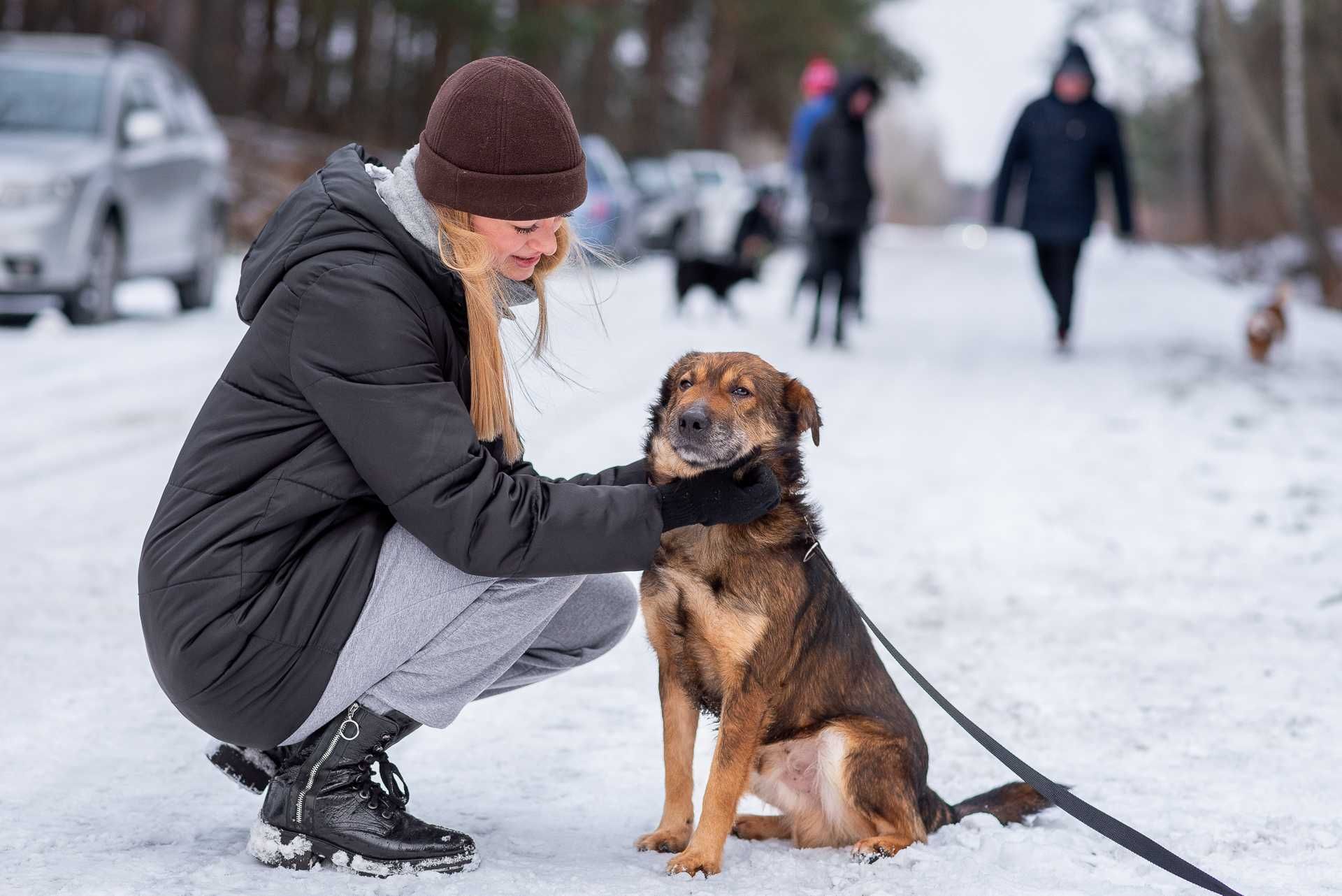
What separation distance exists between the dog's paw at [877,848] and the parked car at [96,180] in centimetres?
901

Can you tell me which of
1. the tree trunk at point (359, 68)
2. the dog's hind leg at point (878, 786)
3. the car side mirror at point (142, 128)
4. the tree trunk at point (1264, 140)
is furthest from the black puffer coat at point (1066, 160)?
the tree trunk at point (359, 68)

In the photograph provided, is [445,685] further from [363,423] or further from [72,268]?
[72,268]

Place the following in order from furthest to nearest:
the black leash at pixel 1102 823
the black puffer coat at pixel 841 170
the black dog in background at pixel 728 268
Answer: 1. the black dog in background at pixel 728 268
2. the black puffer coat at pixel 841 170
3. the black leash at pixel 1102 823

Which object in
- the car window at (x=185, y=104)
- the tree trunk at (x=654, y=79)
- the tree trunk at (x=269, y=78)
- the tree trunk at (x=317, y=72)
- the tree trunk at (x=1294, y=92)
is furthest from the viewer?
the tree trunk at (x=317, y=72)

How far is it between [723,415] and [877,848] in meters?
1.10

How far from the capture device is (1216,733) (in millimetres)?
4246

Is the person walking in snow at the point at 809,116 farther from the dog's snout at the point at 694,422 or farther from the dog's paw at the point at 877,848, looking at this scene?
the dog's paw at the point at 877,848

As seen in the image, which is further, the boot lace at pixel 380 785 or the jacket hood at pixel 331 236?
the boot lace at pixel 380 785

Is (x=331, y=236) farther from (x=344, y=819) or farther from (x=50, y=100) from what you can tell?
(x=50, y=100)

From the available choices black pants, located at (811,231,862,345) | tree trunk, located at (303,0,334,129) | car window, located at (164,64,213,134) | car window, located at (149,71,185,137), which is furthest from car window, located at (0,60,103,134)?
Result: tree trunk, located at (303,0,334,129)

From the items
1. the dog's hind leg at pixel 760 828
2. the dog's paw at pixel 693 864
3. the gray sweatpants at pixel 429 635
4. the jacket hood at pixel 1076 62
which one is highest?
the jacket hood at pixel 1076 62

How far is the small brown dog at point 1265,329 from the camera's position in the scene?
1226 centimetres

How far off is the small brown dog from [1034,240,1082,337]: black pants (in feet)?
5.23

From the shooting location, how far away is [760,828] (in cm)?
357
